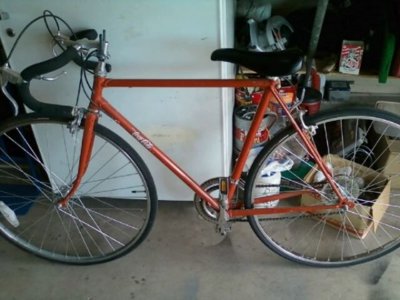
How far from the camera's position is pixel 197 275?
62.8 inches

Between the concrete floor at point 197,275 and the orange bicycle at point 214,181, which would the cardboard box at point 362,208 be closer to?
the orange bicycle at point 214,181

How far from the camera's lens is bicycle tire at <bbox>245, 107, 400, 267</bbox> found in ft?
4.98

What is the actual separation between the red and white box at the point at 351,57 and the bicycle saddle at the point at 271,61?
749 mm

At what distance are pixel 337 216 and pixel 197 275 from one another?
2.30 ft

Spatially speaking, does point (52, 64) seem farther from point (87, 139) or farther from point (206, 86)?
point (206, 86)

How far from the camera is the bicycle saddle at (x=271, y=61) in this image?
1.11 meters

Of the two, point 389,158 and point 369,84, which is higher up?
point 369,84

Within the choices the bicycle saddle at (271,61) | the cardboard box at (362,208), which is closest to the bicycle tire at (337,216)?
the cardboard box at (362,208)

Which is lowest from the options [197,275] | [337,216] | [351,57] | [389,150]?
[197,275]

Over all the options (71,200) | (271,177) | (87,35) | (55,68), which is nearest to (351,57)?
(271,177)

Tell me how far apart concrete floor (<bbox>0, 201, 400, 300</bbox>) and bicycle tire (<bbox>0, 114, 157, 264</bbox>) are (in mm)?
75

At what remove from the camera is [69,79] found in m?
1.47

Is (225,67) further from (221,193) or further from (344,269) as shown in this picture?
(344,269)

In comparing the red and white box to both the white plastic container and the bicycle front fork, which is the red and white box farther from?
the bicycle front fork
